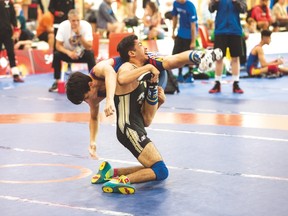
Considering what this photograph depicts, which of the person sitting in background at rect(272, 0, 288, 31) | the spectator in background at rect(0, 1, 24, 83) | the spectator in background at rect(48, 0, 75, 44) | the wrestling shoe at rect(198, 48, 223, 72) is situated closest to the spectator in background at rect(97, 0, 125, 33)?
the spectator in background at rect(48, 0, 75, 44)

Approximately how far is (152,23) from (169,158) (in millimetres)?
10887

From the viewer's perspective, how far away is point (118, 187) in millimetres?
5898

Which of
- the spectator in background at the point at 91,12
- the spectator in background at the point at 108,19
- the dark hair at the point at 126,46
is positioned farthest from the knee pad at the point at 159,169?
the spectator in background at the point at 91,12

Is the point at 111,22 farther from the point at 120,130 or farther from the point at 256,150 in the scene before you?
the point at 120,130

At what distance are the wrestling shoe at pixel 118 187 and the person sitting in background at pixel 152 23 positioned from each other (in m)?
11.6

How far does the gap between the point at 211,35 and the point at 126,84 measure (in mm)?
11191

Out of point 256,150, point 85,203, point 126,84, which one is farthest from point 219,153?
point 85,203

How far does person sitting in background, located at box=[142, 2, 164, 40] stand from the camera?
687 inches

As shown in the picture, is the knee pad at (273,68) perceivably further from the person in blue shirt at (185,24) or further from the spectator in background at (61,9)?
the spectator in background at (61,9)

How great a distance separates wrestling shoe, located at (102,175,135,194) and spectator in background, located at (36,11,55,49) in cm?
1047

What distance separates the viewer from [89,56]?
12.4 metres

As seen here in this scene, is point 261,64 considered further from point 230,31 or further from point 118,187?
point 118,187

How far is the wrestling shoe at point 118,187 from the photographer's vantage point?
5.90m

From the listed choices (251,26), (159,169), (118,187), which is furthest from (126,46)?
(251,26)
